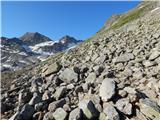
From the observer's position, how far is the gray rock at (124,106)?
38.5 ft

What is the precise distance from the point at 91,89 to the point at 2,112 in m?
4.76

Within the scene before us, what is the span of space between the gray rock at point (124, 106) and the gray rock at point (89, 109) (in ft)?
3.20

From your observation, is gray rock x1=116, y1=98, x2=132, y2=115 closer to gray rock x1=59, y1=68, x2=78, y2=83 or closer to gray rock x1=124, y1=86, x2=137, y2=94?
gray rock x1=124, y1=86, x2=137, y2=94

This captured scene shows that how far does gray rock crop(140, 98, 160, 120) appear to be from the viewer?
1131 cm

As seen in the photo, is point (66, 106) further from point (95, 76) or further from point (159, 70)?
point (159, 70)

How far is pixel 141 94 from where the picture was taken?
42.7 feet

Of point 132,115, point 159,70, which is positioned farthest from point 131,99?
point 159,70

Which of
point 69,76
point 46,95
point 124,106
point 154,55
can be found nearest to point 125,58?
point 154,55

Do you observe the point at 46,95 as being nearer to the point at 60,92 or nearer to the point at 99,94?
the point at 60,92

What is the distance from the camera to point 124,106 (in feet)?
39.4

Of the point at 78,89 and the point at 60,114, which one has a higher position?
the point at 78,89

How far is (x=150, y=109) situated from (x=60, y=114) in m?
3.68

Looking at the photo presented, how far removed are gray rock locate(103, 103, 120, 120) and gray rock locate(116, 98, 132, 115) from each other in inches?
15.0

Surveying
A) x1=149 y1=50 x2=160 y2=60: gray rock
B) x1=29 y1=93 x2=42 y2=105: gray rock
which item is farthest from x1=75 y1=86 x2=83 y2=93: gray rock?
x1=149 y1=50 x2=160 y2=60: gray rock
